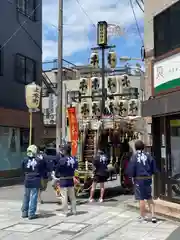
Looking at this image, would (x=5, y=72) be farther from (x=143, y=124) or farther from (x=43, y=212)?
(x=43, y=212)

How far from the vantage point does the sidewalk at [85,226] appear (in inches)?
325

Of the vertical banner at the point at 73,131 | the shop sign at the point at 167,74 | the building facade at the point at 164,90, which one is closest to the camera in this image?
the shop sign at the point at 167,74

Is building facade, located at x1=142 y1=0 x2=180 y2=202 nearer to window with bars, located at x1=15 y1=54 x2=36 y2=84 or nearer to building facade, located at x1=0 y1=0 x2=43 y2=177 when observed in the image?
building facade, located at x1=0 y1=0 x2=43 y2=177

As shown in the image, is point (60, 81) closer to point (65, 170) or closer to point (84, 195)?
point (84, 195)

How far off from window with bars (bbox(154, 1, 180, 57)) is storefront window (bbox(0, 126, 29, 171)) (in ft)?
35.9

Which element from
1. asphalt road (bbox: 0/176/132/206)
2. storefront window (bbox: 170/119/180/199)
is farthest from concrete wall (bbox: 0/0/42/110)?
storefront window (bbox: 170/119/180/199)

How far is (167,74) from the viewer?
429 inches

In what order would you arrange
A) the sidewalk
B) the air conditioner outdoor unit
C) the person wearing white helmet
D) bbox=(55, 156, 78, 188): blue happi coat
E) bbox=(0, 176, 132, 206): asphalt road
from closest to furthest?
1. the sidewalk
2. the person wearing white helmet
3. bbox=(55, 156, 78, 188): blue happi coat
4. bbox=(0, 176, 132, 206): asphalt road
5. the air conditioner outdoor unit

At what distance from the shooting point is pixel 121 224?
9352mm

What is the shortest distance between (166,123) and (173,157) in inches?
37.3

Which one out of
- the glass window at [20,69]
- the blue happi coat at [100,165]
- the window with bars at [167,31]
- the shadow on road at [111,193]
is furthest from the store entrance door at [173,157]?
the glass window at [20,69]

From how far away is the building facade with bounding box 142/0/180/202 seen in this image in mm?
10648

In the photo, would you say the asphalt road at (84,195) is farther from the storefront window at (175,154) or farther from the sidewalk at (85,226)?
the storefront window at (175,154)

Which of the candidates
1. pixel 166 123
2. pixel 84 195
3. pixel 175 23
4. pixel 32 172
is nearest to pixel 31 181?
pixel 32 172
